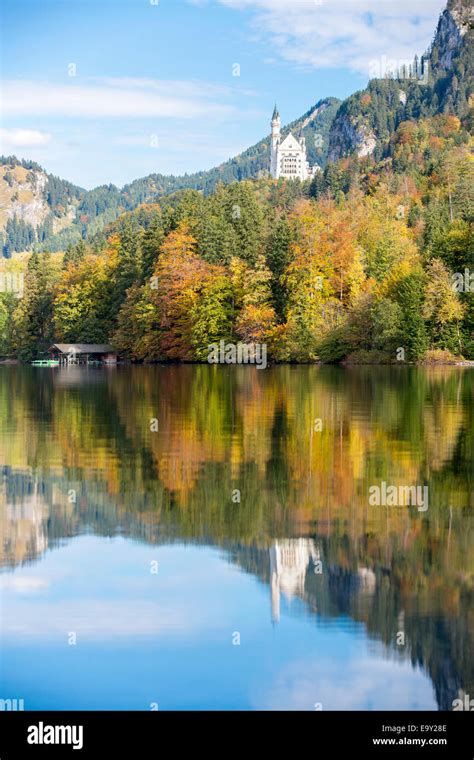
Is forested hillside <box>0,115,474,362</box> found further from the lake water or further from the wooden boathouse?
the lake water

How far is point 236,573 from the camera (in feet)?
40.1

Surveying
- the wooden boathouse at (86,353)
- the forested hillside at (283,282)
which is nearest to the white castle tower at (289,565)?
the forested hillside at (283,282)

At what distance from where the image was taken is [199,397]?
41.3m

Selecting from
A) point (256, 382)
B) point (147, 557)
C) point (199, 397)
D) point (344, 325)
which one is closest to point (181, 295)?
point (344, 325)

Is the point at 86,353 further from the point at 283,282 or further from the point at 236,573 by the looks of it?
the point at 236,573

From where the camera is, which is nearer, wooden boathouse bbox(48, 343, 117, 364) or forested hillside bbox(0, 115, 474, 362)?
forested hillside bbox(0, 115, 474, 362)

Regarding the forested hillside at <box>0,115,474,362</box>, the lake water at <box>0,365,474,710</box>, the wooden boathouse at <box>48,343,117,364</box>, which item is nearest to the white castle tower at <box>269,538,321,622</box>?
the lake water at <box>0,365,474,710</box>

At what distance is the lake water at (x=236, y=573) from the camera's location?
8.99m

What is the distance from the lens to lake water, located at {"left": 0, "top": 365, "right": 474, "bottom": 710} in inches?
354

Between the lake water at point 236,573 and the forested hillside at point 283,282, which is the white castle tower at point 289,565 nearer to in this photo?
the lake water at point 236,573

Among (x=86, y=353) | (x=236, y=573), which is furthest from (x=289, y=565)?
(x=86, y=353)
